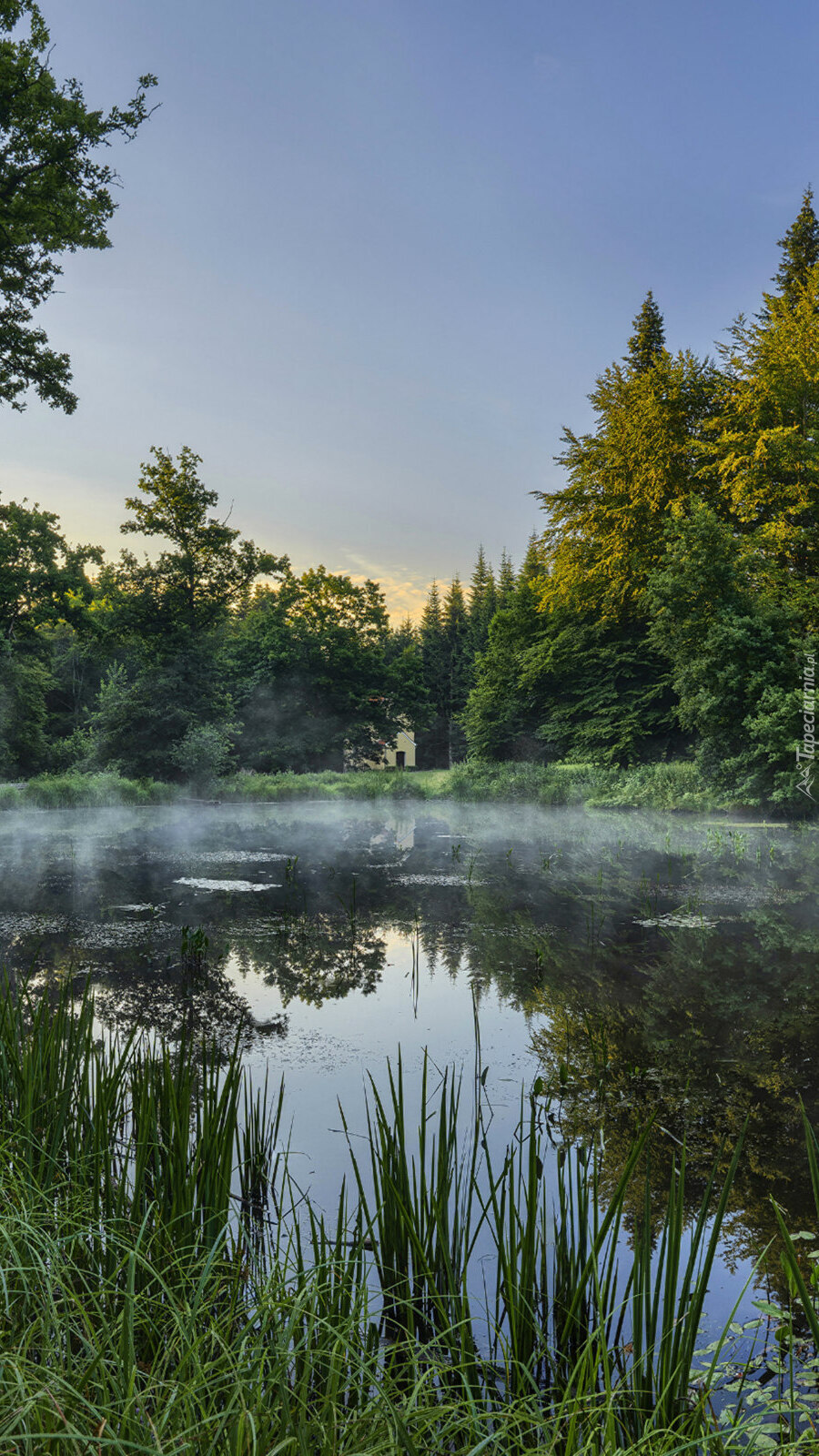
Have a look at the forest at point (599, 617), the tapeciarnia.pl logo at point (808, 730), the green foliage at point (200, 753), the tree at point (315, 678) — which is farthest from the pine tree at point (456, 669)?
the tapeciarnia.pl logo at point (808, 730)

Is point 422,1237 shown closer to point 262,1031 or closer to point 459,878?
point 262,1031

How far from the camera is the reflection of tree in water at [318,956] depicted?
6457mm

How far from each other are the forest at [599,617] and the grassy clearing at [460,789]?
2.78ft

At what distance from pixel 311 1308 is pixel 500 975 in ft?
16.7

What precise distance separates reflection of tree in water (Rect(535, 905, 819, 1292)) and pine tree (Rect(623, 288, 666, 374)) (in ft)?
83.5

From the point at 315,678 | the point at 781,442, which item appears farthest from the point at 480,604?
the point at 781,442

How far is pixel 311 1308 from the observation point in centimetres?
180

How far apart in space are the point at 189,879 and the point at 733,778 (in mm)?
10669

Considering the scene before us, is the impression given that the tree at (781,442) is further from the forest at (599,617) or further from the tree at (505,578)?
the tree at (505,578)

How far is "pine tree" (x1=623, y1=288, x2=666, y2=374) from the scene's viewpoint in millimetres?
28406

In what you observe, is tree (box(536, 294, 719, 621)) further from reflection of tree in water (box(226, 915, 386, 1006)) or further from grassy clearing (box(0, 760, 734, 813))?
reflection of tree in water (box(226, 915, 386, 1006))

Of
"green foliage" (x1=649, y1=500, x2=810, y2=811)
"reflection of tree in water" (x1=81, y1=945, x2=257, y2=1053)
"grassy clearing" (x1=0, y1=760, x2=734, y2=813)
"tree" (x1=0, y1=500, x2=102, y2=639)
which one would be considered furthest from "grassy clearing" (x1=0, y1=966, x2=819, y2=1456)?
"tree" (x1=0, y1=500, x2=102, y2=639)

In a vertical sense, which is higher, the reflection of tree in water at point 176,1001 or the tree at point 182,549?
the tree at point 182,549

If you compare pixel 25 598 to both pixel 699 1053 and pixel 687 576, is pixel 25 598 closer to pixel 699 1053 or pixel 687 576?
pixel 687 576
